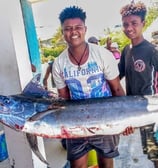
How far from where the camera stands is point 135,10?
1.97 metres

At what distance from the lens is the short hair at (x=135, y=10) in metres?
1.96

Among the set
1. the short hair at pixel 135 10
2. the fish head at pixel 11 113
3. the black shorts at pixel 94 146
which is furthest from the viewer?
the black shorts at pixel 94 146

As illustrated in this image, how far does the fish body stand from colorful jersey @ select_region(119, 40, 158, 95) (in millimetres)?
130

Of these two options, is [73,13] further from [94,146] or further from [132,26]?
[94,146]

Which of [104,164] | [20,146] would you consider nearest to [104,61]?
[104,164]

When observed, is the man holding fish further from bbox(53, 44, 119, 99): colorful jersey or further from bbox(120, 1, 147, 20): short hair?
bbox(120, 1, 147, 20): short hair

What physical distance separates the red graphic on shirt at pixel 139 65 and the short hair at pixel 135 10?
23cm

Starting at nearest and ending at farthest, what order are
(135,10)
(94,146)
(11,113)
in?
(11,113)
(135,10)
(94,146)

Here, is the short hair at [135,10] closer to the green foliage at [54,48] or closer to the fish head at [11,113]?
the green foliage at [54,48]

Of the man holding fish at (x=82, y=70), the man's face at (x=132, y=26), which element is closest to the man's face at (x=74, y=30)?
the man holding fish at (x=82, y=70)

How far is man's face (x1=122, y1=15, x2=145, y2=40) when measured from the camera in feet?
6.52

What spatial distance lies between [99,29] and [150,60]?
31 cm

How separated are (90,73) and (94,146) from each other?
1.34 feet

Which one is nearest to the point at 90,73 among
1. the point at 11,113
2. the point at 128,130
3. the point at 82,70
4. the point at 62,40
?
the point at 82,70
